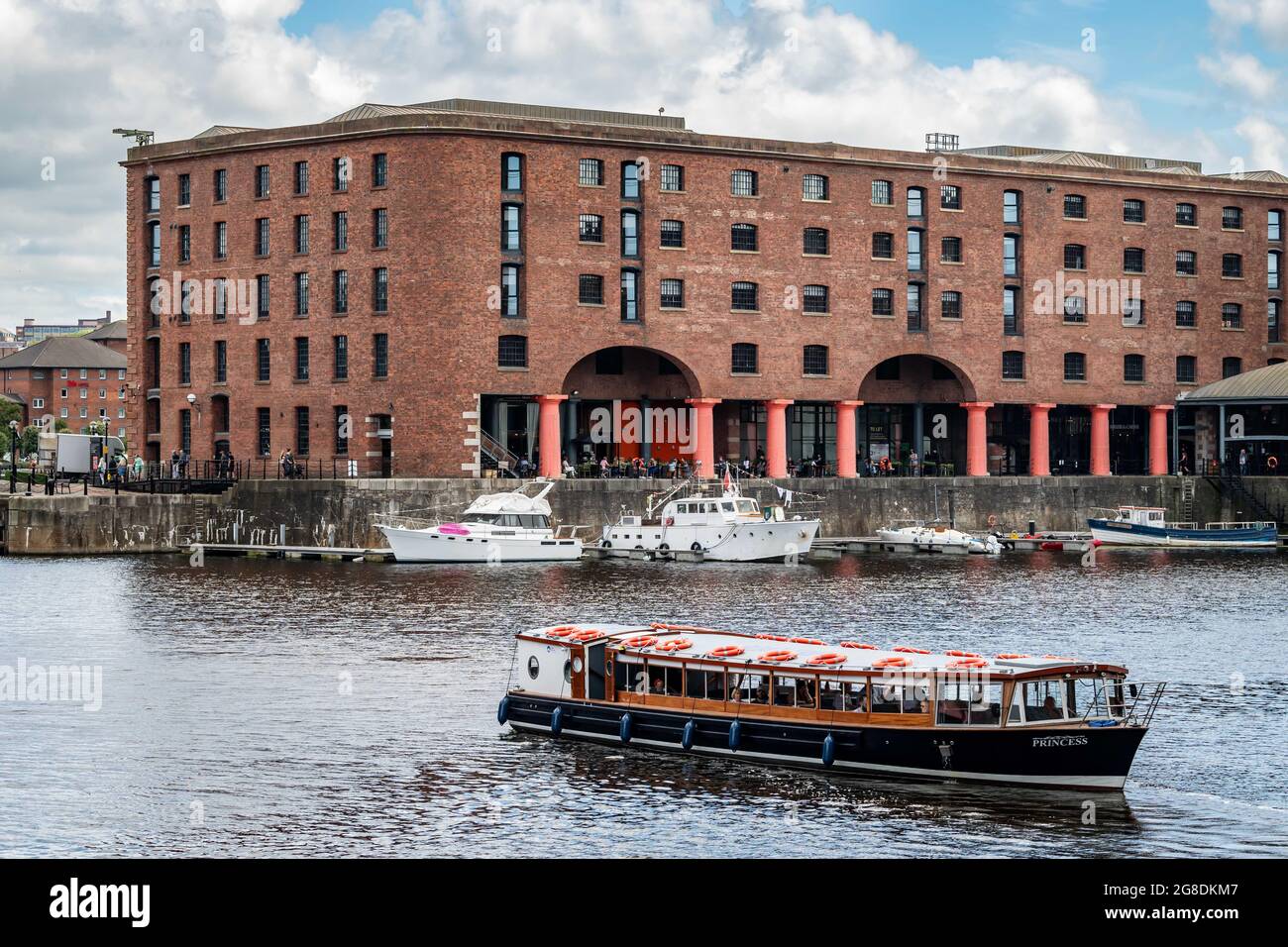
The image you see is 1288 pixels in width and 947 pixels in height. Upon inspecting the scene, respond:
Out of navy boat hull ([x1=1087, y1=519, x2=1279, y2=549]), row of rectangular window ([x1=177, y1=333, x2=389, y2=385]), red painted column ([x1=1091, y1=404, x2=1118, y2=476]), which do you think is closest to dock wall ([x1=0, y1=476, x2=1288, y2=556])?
row of rectangular window ([x1=177, y1=333, x2=389, y2=385])

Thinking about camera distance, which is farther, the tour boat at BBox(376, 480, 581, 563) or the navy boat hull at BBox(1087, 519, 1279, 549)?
the navy boat hull at BBox(1087, 519, 1279, 549)

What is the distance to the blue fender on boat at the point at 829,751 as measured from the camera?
33938 millimetres

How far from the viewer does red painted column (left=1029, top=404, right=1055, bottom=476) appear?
342ft

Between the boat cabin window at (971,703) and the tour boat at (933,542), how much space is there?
191 feet

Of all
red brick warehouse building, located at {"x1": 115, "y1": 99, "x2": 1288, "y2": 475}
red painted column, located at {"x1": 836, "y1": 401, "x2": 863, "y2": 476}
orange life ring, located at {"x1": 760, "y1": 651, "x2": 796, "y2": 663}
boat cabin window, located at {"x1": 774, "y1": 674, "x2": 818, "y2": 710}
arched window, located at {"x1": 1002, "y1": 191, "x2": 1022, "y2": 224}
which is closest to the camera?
boat cabin window, located at {"x1": 774, "y1": 674, "x2": 818, "y2": 710}

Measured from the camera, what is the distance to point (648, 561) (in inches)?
3354

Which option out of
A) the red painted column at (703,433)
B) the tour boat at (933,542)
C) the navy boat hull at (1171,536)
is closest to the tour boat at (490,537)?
the red painted column at (703,433)

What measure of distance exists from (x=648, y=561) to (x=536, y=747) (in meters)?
47.9

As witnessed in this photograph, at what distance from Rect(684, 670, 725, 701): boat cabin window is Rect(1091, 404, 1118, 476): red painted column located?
74.7 m

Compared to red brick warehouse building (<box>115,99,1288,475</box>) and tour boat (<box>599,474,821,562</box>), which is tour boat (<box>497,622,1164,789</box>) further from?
red brick warehouse building (<box>115,99,1288,475</box>)

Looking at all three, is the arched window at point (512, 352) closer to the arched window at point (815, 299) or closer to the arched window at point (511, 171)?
the arched window at point (511, 171)

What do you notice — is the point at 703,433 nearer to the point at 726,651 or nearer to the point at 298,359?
the point at 298,359
